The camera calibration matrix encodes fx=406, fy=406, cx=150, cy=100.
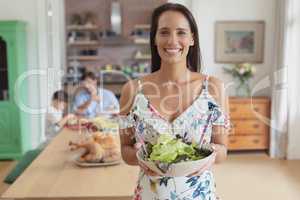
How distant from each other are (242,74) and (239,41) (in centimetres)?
46

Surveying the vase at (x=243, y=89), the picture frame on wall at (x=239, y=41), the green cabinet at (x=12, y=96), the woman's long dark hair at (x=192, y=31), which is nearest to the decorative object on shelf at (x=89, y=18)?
the green cabinet at (x=12, y=96)

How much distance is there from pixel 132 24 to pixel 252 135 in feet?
12.5

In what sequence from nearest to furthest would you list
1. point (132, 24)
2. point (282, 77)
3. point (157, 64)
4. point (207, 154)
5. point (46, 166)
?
point (207, 154), point (157, 64), point (46, 166), point (282, 77), point (132, 24)

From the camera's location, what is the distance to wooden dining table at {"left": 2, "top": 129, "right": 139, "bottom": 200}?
1832mm

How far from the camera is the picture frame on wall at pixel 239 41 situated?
5.21 metres

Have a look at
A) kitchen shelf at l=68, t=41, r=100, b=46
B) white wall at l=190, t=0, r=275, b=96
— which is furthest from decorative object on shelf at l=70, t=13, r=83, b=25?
white wall at l=190, t=0, r=275, b=96

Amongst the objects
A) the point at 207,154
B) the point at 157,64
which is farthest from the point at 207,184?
the point at 157,64

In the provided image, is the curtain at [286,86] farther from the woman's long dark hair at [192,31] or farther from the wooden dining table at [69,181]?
the woman's long dark hair at [192,31]

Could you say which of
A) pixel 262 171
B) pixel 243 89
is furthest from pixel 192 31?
pixel 243 89

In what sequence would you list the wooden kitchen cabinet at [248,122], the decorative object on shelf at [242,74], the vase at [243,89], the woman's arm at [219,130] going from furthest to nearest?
1. the vase at [243,89]
2. the decorative object on shelf at [242,74]
3. the wooden kitchen cabinet at [248,122]
4. the woman's arm at [219,130]

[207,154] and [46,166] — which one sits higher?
[207,154]

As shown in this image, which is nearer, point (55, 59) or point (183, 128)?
point (183, 128)

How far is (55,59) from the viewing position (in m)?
5.14

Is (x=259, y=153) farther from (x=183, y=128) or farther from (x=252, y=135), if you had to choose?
(x=183, y=128)
